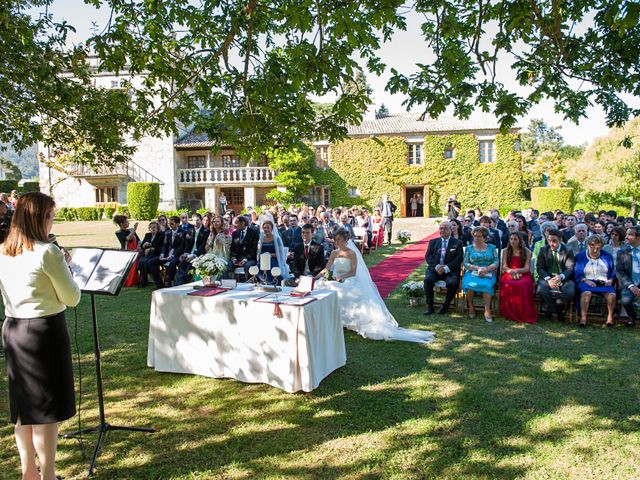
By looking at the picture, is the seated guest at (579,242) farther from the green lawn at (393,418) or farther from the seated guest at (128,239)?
the seated guest at (128,239)

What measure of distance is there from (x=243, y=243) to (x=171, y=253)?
212cm

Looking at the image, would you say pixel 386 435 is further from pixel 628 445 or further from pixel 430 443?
pixel 628 445

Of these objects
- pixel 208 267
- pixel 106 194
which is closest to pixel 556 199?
pixel 208 267

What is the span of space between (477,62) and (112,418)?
17.7ft

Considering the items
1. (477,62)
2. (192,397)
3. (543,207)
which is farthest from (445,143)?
(192,397)

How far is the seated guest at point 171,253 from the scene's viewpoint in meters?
11.0

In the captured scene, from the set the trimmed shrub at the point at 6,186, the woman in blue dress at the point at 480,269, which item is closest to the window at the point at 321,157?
the trimmed shrub at the point at 6,186

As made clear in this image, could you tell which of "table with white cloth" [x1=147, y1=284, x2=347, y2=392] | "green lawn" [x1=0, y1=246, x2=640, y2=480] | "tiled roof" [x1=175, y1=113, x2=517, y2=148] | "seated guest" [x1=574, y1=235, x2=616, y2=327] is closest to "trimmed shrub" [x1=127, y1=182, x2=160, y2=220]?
"tiled roof" [x1=175, y1=113, x2=517, y2=148]

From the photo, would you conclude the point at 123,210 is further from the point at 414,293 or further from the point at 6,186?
the point at 414,293

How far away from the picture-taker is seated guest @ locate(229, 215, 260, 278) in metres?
10.3

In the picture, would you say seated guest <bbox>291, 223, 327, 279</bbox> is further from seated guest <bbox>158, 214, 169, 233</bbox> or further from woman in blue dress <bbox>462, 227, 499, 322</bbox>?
seated guest <bbox>158, 214, 169, 233</bbox>

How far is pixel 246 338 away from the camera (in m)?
5.30

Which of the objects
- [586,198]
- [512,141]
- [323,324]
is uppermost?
[512,141]

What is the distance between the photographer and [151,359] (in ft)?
19.2
